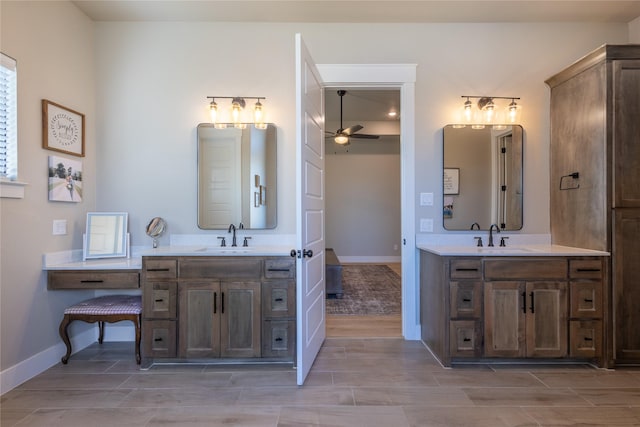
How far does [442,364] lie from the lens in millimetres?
2572

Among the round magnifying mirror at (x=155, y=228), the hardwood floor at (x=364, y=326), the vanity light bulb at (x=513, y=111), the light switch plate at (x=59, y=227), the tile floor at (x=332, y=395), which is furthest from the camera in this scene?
the hardwood floor at (x=364, y=326)

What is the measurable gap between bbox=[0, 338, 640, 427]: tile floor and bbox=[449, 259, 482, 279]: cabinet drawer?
71 centimetres

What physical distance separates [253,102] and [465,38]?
2.12 metres

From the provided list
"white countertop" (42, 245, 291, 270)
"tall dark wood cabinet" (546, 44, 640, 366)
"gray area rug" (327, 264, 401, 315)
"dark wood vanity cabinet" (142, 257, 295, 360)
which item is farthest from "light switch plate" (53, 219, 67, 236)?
"tall dark wood cabinet" (546, 44, 640, 366)

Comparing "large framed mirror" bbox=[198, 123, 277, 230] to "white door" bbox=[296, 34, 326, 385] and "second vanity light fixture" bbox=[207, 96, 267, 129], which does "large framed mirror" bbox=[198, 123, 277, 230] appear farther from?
"white door" bbox=[296, 34, 326, 385]

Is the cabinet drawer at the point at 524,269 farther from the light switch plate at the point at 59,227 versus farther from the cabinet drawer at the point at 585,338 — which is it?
the light switch plate at the point at 59,227

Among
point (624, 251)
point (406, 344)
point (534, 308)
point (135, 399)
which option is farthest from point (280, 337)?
point (624, 251)

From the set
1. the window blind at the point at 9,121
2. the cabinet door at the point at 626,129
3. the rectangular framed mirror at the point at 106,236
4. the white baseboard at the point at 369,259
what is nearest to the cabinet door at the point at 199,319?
the rectangular framed mirror at the point at 106,236

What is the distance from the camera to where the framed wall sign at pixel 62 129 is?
2545 millimetres

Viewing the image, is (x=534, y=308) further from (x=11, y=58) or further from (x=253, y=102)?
(x=11, y=58)

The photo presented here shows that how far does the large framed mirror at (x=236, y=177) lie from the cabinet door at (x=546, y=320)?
2.25 m

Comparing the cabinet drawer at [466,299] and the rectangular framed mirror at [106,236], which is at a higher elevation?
the rectangular framed mirror at [106,236]

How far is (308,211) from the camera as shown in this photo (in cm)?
247

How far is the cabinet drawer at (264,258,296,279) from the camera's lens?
100 inches
